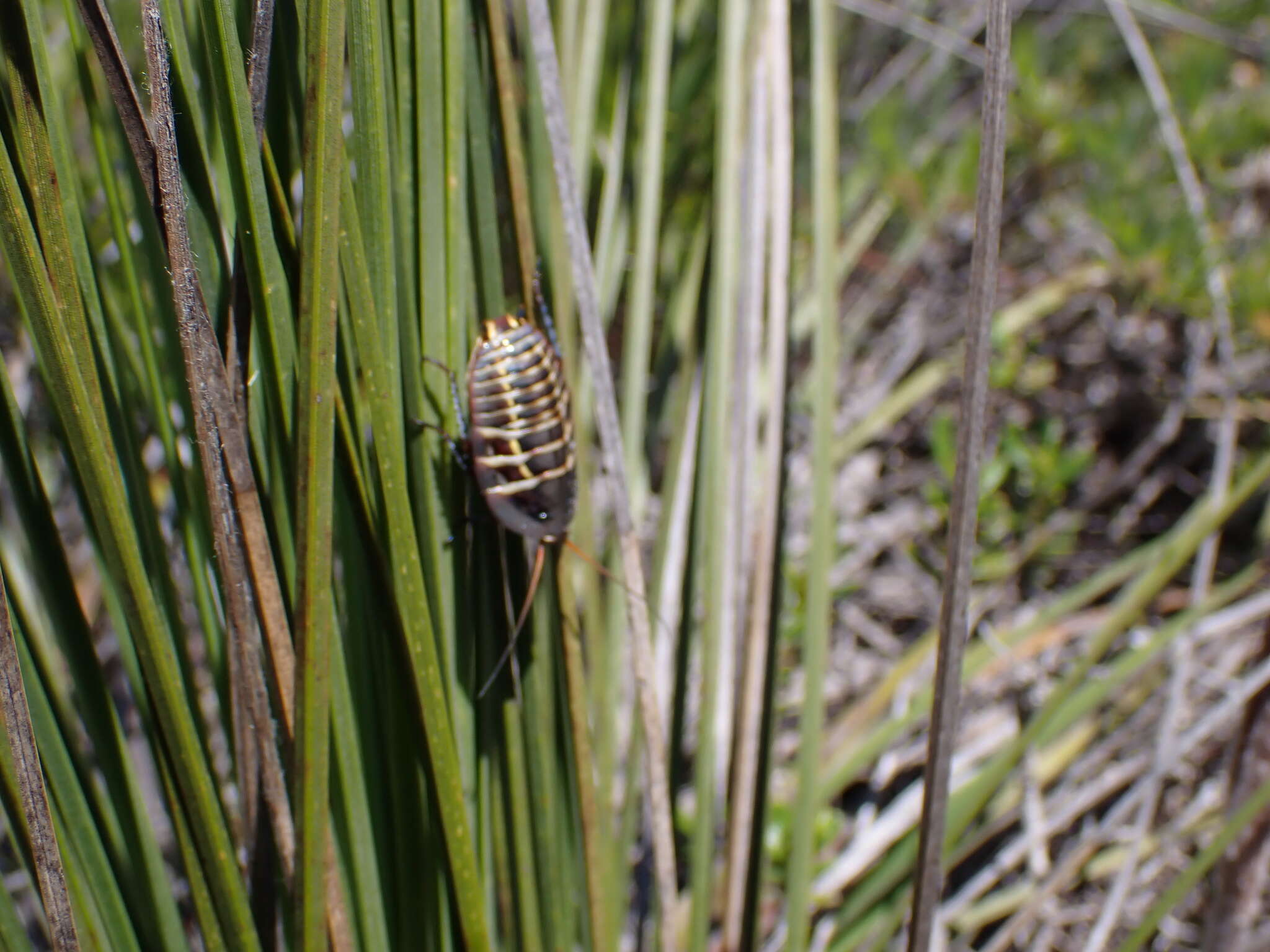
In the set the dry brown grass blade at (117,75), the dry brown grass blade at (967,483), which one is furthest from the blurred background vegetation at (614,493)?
the dry brown grass blade at (967,483)

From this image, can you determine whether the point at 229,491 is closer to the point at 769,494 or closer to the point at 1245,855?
the point at 769,494

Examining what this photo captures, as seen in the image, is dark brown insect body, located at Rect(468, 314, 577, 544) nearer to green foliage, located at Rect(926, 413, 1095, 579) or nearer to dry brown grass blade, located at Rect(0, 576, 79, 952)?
dry brown grass blade, located at Rect(0, 576, 79, 952)

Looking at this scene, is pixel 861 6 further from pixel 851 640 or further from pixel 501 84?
pixel 501 84

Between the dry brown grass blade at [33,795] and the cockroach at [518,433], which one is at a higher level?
the cockroach at [518,433]

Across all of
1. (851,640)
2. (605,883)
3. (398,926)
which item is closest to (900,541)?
(851,640)

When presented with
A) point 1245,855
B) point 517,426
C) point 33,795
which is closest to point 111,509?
point 33,795

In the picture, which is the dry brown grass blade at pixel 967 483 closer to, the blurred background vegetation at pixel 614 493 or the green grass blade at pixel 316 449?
the blurred background vegetation at pixel 614 493

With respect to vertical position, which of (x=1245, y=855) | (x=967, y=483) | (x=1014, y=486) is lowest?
(x=1245, y=855)

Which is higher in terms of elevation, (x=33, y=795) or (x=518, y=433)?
(x=518, y=433)

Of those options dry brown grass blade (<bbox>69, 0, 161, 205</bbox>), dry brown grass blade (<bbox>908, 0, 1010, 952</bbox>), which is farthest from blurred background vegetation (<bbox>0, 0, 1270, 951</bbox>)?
dry brown grass blade (<bbox>908, 0, 1010, 952</bbox>)
